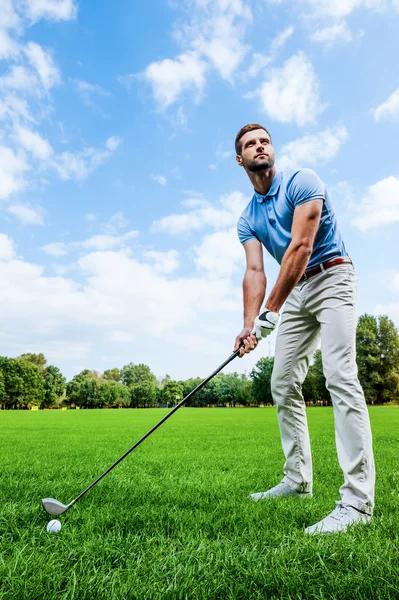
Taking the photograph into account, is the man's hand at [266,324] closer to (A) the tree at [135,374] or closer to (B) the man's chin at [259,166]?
(B) the man's chin at [259,166]

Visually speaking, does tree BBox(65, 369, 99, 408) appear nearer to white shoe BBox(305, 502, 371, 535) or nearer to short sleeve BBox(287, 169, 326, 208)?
short sleeve BBox(287, 169, 326, 208)

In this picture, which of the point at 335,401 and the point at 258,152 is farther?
the point at 258,152

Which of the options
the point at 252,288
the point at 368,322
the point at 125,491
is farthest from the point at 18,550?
the point at 368,322

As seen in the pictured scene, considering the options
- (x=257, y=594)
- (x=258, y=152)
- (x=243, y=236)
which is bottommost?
(x=257, y=594)

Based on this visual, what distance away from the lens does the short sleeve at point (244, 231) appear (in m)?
4.56

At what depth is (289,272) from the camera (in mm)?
3504

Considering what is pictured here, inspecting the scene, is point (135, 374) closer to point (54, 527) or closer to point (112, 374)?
point (112, 374)

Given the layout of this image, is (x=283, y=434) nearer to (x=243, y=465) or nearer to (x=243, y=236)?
(x=243, y=236)

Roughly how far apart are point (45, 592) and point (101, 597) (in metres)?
0.26

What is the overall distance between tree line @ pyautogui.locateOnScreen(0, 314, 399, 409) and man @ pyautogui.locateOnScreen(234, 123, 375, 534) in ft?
175

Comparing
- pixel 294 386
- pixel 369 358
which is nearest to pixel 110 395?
pixel 369 358

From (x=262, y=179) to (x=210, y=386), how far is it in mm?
91776

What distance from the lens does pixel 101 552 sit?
250 centimetres

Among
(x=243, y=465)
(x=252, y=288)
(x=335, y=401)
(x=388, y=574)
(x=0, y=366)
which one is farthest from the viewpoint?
(x=0, y=366)
